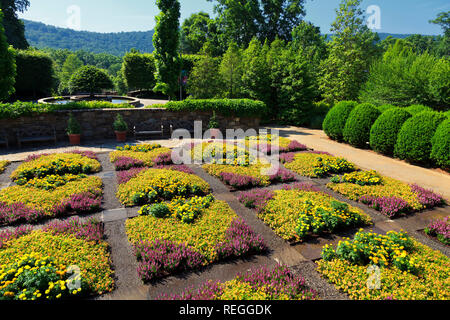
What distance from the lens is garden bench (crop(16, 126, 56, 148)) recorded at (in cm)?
1175

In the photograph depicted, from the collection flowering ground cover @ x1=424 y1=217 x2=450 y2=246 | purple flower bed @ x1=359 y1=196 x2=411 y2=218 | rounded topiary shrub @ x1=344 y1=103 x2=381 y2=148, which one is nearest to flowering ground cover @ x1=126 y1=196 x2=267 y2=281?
purple flower bed @ x1=359 y1=196 x2=411 y2=218

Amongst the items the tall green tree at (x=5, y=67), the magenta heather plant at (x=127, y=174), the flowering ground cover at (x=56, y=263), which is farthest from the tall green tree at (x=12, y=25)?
the flowering ground cover at (x=56, y=263)

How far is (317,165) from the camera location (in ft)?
31.1

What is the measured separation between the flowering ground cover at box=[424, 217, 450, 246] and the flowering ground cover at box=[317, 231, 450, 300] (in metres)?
0.67

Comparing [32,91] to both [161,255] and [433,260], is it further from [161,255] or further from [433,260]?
[433,260]

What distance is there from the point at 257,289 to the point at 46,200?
5.60 metres

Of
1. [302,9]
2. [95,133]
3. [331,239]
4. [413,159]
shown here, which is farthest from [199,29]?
[331,239]

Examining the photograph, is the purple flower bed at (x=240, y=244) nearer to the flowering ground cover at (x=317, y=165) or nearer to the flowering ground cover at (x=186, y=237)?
the flowering ground cover at (x=186, y=237)

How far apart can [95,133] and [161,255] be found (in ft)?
35.6

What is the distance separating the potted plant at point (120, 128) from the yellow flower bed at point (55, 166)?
10.8ft

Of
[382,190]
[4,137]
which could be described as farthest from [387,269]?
[4,137]

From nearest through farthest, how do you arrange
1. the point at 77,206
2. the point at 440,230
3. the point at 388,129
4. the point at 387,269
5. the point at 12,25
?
the point at 387,269, the point at 440,230, the point at 77,206, the point at 388,129, the point at 12,25

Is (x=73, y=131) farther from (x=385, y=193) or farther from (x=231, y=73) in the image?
(x=385, y=193)
